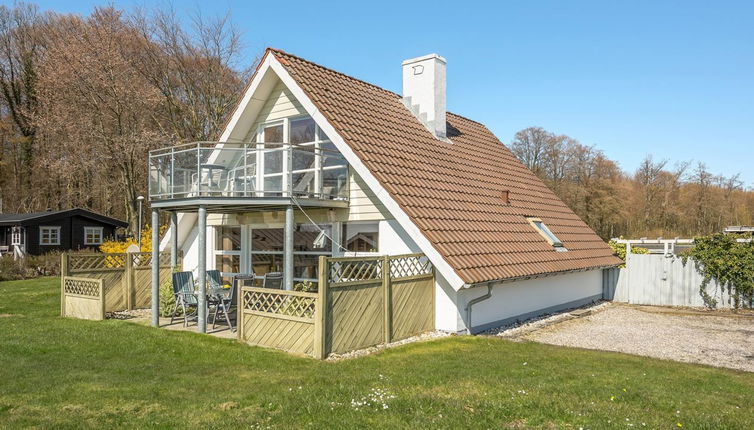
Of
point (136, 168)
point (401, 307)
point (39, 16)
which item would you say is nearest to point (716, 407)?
point (401, 307)

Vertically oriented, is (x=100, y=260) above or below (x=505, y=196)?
below

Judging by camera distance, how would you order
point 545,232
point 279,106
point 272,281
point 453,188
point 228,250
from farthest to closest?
1. point 228,250
2. point 545,232
3. point 279,106
4. point 453,188
5. point 272,281

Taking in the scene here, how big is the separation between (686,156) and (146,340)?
1771 inches

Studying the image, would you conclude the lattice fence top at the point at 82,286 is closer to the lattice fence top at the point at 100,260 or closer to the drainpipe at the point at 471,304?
the lattice fence top at the point at 100,260

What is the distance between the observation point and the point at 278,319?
9258mm

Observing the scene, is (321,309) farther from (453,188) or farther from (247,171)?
(453,188)

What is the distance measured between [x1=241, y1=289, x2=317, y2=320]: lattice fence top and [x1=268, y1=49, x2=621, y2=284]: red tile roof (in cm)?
253

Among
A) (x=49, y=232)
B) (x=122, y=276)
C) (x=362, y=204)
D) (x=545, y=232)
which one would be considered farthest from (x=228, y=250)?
(x=49, y=232)

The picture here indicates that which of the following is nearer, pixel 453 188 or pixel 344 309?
pixel 344 309

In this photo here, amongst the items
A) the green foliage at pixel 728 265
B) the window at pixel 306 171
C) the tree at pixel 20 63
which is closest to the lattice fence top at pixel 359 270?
the window at pixel 306 171

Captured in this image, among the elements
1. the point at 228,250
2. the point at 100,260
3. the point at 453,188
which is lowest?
the point at 100,260

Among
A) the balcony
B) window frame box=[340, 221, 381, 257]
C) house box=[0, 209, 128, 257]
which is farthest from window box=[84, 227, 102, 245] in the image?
window frame box=[340, 221, 381, 257]

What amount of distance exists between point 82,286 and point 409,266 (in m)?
7.88

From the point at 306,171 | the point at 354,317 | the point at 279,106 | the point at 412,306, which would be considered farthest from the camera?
the point at 279,106
